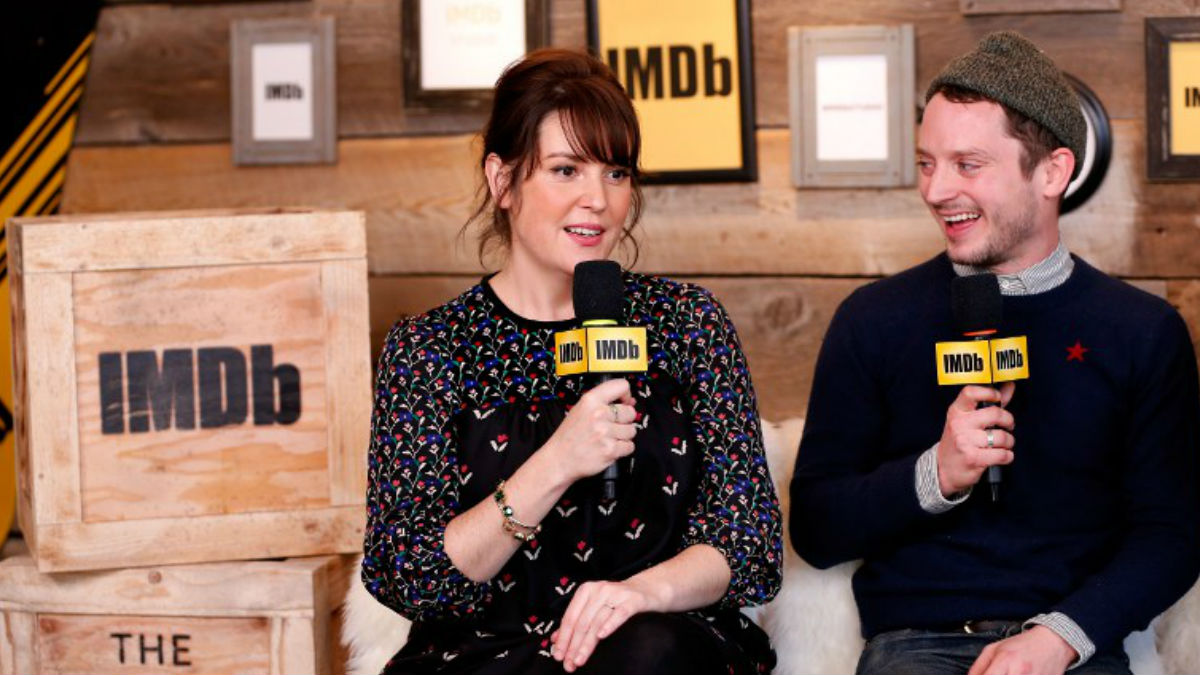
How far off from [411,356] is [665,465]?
15.5 inches

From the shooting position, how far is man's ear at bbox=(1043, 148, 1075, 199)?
2137 mm

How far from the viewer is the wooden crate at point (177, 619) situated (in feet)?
8.19

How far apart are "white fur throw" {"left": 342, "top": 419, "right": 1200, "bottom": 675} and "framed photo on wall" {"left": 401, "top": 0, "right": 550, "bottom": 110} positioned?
3.49 ft

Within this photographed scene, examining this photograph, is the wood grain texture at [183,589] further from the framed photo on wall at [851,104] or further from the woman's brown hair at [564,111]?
the framed photo on wall at [851,104]

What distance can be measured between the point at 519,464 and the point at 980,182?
77cm

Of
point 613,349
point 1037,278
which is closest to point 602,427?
point 613,349

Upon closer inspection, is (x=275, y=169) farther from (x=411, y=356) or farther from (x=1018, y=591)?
(x=1018, y=591)

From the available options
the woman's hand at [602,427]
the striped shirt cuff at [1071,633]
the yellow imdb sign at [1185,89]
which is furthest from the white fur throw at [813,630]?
the yellow imdb sign at [1185,89]

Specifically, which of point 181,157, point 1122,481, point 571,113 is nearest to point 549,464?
point 571,113

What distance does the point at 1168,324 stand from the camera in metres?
2.12

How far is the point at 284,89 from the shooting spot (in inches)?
121

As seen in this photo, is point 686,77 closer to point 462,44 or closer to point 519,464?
point 462,44

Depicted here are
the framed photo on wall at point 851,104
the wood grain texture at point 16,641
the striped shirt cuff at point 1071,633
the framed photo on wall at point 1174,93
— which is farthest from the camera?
the framed photo on wall at point 851,104

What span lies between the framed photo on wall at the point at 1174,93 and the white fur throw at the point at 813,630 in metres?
0.90
